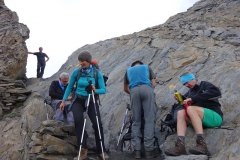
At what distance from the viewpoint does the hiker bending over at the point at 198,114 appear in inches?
293

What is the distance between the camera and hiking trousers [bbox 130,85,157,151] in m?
8.45

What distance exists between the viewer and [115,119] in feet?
39.0

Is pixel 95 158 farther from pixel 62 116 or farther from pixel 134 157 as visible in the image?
pixel 62 116

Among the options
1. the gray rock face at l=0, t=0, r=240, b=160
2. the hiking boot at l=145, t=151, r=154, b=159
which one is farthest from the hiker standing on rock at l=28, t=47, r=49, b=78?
the hiking boot at l=145, t=151, r=154, b=159

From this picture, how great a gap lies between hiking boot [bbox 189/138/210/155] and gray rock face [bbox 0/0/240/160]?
191 millimetres

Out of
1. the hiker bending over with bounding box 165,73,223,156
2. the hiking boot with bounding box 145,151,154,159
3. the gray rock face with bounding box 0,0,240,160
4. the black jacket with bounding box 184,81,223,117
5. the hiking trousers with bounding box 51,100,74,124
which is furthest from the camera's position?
the hiking trousers with bounding box 51,100,74,124

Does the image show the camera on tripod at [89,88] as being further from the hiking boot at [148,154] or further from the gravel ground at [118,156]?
the hiking boot at [148,154]

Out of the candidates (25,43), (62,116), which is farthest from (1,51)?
(62,116)

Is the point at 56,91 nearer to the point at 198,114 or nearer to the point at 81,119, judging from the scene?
the point at 81,119

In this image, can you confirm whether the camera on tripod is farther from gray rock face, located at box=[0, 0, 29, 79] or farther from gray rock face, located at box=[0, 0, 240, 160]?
gray rock face, located at box=[0, 0, 29, 79]

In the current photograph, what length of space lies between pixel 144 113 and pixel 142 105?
0.87 ft

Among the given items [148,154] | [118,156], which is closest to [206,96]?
[148,154]

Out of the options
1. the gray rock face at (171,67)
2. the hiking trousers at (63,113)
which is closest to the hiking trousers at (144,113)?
the gray rock face at (171,67)

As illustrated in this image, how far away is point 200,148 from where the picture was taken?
7250 mm
